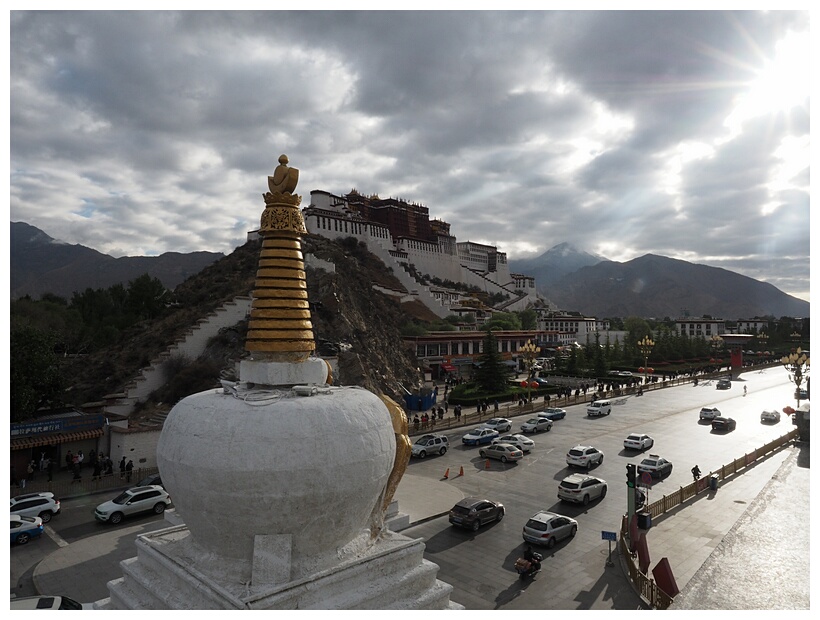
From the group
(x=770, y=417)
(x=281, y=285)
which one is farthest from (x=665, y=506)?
(x=770, y=417)

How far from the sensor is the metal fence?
12109 mm

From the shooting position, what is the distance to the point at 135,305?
6016 cm

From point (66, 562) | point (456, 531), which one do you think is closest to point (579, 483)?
point (456, 531)

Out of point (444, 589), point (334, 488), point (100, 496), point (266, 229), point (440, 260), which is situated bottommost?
point (100, 496)

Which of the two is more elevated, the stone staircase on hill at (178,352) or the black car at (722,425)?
the stone staircase on hill at (178,352)

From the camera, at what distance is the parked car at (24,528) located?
638 inches

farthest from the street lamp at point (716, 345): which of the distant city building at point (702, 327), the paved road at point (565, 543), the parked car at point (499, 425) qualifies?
the parked car at point (499, 425)

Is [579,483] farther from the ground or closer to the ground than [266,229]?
closer to the ground

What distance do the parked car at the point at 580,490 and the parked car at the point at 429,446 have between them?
8438mm

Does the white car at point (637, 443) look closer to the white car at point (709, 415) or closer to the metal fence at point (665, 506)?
the metal fence at point (665, 506)

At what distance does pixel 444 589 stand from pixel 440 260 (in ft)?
352

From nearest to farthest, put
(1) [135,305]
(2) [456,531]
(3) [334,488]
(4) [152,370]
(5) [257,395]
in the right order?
(3) [334,488]
(5) [257,395]
(2) [456,531]
(4) [152,370]
(1) [135,305]

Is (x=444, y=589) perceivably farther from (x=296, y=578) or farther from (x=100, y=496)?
(x=100, y=496)

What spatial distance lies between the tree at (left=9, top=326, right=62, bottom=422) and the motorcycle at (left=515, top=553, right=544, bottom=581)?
24.0 m
